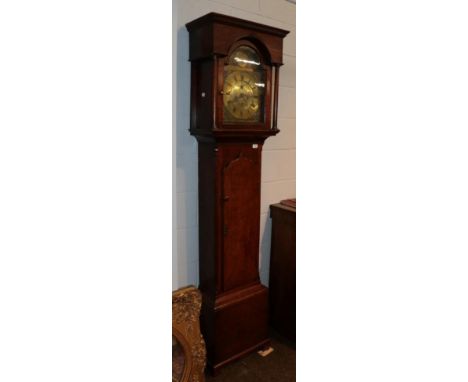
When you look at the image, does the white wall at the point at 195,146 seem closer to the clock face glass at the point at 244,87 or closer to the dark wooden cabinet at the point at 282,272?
the dark wooden cabinet at the point at 282,272

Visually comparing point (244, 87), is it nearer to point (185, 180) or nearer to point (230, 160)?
point (230, 160)

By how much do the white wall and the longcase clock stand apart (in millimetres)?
56

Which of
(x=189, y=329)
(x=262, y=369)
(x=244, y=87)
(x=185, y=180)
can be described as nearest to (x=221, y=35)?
(x=244, y=87)

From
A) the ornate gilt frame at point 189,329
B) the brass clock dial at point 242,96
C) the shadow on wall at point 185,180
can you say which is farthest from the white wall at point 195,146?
the ornate gilt frame at point 189,329

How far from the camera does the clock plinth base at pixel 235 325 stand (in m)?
2.13

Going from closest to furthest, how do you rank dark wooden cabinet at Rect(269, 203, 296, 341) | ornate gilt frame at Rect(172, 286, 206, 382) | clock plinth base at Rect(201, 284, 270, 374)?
ornate gilt frame at Rect(172, 286, 206, 382) → clock plinth base at Rect(201, 284, 270, 374) → dark wooden cabinet at Rect(269, 203, 296, 341)

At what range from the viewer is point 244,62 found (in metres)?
2.04

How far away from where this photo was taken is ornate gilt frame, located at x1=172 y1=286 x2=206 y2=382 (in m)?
1.60

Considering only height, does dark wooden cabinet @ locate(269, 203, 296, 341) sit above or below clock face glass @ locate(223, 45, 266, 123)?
below

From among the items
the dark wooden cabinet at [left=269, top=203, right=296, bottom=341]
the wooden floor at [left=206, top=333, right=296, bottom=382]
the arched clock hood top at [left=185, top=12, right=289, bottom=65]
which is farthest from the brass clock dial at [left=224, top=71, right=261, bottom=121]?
the wooden floor at [left=206, top=333, right=296, bottom=382]

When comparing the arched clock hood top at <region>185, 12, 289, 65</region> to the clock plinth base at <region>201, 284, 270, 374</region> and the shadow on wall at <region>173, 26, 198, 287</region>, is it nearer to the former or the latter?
the shadow on wall at <region>173, 26, 198, 287</region>
